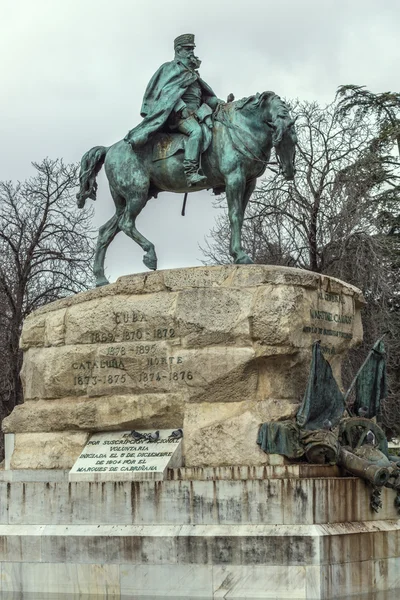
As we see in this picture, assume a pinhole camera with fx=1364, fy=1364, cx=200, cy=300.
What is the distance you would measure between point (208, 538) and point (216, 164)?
4875mm

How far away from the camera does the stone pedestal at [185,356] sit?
600 inches

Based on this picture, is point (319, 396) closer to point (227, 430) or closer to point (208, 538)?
point (227, 430)

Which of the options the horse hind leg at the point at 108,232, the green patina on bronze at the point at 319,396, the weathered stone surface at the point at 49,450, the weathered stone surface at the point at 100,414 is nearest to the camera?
the green patina on bronze at the point at 319,396

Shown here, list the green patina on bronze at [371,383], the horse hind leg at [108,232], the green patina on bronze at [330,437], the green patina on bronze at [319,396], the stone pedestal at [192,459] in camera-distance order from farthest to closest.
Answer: the horse hind leg at [108,232] → the green patina on bronze at [371,383] → the green patina on bronze at [319,396] → the green patina on bronze at [330,437] → the stone pedestal at [192,459]

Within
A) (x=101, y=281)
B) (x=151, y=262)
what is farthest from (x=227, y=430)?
(x=101, y=281)

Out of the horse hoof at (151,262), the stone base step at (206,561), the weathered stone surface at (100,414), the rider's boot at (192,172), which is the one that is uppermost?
the rider's boot at (192,172)

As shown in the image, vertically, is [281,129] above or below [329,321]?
above

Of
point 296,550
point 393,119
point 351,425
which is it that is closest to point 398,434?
point 393,119

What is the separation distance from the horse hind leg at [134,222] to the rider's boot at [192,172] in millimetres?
848

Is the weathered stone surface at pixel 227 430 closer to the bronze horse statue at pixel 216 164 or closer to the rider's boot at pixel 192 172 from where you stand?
the bronze horse statue at pixel 216 164

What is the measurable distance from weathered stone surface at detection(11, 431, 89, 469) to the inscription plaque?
0.17 m

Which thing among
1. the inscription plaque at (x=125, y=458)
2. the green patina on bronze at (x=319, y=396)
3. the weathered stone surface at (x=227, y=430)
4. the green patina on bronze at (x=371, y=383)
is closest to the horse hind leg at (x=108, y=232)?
the inscription plaque at (x=125, y=458)

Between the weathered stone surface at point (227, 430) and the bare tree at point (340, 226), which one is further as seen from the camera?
the bare tree at point (340, 226)

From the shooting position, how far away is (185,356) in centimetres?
1560
